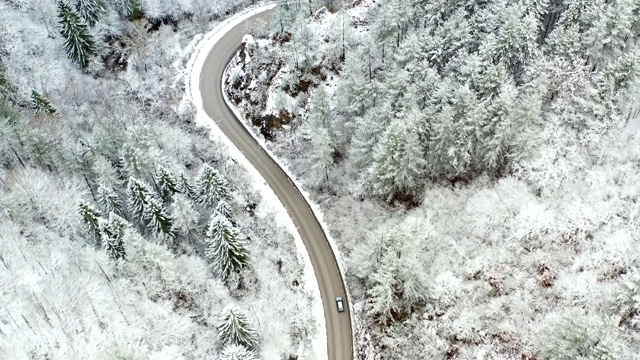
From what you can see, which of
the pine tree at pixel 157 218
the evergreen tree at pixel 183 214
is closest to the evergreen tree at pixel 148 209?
the pine tree at pixel 157 218

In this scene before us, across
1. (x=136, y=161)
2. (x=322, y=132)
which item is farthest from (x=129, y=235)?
(x=322, y=132)

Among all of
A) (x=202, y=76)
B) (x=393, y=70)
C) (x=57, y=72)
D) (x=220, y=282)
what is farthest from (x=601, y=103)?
(x=57, y=72)

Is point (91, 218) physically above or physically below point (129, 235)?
above

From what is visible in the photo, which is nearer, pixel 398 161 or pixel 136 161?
pixel 398 161

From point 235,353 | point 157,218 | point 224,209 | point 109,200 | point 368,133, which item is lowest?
point 235,353

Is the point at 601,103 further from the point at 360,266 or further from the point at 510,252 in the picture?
the point at 360,266

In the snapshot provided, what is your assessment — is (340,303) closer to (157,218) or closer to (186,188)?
(157,218)
